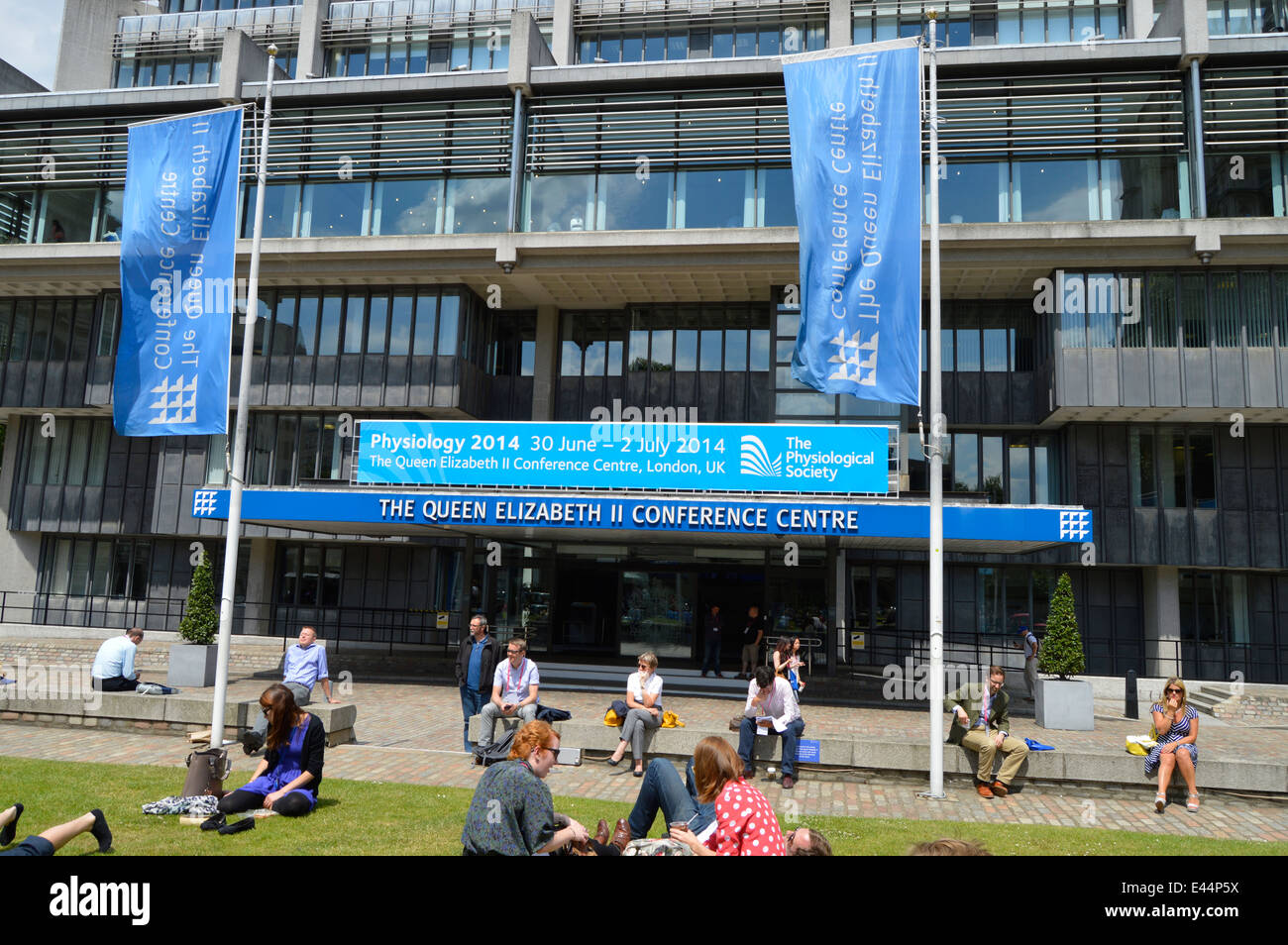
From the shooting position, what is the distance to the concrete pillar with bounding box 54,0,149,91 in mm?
34000

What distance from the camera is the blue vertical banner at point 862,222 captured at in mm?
12062

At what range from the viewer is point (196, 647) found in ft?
61.5

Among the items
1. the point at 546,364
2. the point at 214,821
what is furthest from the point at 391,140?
the point at 214,821

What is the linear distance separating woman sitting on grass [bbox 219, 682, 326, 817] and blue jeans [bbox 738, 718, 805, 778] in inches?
196

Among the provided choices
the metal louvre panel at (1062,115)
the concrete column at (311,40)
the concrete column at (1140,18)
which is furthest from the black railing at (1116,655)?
the concrete column at (311,40)

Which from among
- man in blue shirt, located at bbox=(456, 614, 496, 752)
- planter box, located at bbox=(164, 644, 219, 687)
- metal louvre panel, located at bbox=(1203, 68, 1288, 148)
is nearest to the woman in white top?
man in blue shirt, located at bbox=(456, 614, 496, 752)

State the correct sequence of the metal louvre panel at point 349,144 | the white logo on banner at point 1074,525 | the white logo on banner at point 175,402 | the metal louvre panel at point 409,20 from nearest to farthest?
the white logo on banner at point 175,402, the white logo on banner at point 1074,525, the metal louvre panel at point 349,144, the metal louvre panel at point 409,20

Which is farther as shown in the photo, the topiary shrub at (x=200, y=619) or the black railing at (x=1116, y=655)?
the black railing at (x=1116, y=655)

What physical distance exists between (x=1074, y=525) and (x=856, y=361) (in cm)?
737

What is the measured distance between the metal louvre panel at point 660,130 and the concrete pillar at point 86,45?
19.9 m

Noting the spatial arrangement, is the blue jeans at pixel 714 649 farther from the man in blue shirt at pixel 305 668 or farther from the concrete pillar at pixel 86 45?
the concrete pillar at pixel 86 45

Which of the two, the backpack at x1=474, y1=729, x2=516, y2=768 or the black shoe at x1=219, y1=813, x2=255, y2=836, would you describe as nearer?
the black shoe at x1=219, y1=813, x2=255, y2=836

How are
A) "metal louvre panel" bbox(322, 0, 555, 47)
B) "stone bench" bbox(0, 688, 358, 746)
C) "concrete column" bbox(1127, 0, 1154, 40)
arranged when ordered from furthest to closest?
"metal louvre panel" bbox(322, 0, 555, 47), "concrete column" bbox(1127, 0, 1154, 40), "stone bench" bbox(0, 688, 358, 746)

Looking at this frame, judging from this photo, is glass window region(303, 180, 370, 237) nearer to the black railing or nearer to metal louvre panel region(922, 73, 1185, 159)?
metal louvre panel region(922, 73, 1185, 159)
